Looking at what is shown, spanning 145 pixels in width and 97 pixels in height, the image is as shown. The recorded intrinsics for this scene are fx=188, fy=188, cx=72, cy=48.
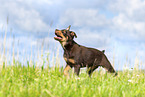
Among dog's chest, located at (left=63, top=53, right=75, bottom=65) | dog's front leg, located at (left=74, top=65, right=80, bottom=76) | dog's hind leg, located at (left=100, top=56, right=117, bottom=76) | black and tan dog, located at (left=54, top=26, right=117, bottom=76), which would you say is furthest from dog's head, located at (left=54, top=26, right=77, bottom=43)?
dog's hind leg, located at (left=100, top=56, right=117, bottom=76)

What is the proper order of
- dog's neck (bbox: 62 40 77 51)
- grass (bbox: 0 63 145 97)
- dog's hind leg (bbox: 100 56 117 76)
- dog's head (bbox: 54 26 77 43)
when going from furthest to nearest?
1. dog's hind leg (bbox: 100 56 117 76)
2. dog's neck (bbox: 62 40 77 51)
3. dog's head (bbox: 54 26 77 43)
4. grass (bbox: 0 63 145 97)

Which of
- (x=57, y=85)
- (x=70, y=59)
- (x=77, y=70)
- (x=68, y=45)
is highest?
(x=68, y=45)

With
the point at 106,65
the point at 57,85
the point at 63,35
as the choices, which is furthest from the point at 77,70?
the point at 57,85

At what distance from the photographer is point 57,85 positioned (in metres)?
3.73

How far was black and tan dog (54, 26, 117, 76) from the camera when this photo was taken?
16.4 ft

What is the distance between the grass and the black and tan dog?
17.7 inches

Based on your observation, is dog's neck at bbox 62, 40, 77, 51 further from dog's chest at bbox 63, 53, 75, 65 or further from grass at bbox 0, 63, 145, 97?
grass at bbox 0, 63, 145, 97

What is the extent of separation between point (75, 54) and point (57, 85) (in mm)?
1624

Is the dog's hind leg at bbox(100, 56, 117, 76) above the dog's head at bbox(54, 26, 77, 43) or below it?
below

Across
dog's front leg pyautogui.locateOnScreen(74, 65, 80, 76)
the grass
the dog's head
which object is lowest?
the grass

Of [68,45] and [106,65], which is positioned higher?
[68,45]

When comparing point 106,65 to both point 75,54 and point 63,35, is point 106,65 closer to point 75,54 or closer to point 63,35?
point 75,54

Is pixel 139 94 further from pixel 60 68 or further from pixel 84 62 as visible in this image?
pixel 60 68

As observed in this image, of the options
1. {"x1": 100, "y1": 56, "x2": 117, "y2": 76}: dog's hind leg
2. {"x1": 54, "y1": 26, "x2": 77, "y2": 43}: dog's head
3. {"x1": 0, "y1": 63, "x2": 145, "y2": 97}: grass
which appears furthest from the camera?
{"x1": 100, "y1": 56, "x2": 117, "y2": 76}: dog's hind leg
